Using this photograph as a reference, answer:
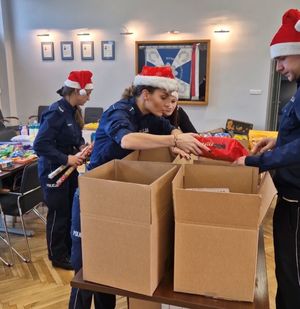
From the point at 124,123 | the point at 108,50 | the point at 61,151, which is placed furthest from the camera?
the point at 108,50

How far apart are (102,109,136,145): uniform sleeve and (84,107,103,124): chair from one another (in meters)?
5.08

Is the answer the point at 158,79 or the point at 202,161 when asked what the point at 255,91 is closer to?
the point at 158,79

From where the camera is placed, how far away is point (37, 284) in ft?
7.72

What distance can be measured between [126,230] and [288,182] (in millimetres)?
737

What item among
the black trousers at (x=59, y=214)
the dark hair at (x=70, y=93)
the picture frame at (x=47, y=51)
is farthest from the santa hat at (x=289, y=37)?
the picture frame at (x=47, y=51)

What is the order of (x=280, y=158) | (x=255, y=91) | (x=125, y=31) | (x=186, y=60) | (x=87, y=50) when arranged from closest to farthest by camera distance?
(x=280, y=158)
(x=255, y=91)
(x=186, y=60)
(x=125, y=31)
(x=87, y=50)

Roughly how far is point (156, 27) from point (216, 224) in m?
5.60

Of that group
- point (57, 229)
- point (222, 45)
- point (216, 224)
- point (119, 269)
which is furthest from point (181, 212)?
point (222, 45)

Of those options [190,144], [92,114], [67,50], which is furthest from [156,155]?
[67,50]

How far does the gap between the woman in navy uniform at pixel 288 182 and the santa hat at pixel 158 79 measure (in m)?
0.43

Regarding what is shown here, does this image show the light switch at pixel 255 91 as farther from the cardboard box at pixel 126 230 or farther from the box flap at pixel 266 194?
the cardboard box at pixel 126 230

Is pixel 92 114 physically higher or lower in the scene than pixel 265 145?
lower

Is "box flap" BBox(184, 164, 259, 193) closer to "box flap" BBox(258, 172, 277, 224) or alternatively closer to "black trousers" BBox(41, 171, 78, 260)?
"box flap" BBox(258, 172, 277, 224)

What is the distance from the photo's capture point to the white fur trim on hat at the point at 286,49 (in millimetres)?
1198
